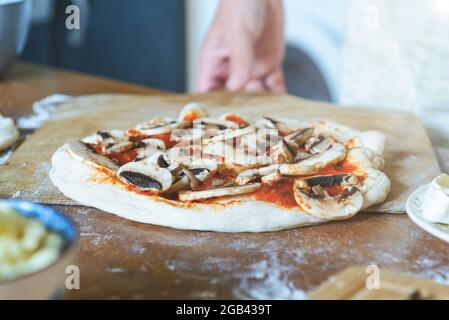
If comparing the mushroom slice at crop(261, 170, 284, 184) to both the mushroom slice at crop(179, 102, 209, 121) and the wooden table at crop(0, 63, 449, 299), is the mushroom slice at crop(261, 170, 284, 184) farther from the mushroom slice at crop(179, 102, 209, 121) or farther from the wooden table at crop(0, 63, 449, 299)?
the mushroom slice at crop(179, 102, 209, 121)

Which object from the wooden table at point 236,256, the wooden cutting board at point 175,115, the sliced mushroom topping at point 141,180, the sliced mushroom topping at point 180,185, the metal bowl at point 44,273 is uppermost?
the metal bowl at point 44,273

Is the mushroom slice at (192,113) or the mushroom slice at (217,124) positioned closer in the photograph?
the mushroom slice at (217,124)

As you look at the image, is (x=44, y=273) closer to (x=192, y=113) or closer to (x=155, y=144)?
(x=155, y=144)

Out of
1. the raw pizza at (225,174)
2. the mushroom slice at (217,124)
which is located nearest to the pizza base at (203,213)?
the raw pizza at (225,174)

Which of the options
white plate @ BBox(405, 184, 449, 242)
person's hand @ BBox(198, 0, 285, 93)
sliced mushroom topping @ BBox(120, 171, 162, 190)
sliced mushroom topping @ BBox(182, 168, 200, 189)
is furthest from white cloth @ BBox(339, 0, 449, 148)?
sliced mushroom topping @ BBox(120, 171, 162, 190)

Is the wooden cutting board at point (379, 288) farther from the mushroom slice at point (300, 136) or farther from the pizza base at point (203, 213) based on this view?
the mushroom slice at point (300, 136)

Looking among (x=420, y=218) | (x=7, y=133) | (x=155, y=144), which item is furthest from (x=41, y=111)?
(x=420, y=218)

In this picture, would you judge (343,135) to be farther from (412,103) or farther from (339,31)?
(339,31)
